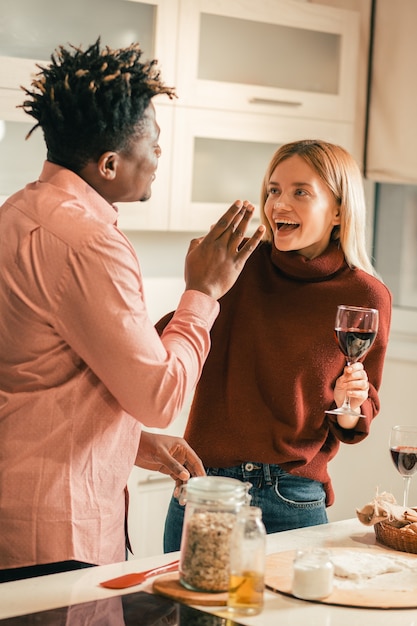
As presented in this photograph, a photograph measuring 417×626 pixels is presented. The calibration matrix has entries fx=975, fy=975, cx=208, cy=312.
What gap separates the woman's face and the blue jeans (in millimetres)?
498

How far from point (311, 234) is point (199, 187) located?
1213mm

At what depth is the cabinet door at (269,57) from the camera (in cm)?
324

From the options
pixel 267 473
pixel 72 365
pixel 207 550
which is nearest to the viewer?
pixel 207 550

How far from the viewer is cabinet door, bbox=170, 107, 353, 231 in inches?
128

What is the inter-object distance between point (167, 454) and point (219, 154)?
5.96ft

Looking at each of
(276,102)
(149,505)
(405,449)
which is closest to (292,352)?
(405,449)

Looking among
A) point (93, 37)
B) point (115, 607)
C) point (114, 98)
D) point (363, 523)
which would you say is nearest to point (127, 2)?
point (93, 37)

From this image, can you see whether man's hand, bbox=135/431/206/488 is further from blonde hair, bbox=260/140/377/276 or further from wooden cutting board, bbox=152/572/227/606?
blonde hair, bbox=260/140/377/276

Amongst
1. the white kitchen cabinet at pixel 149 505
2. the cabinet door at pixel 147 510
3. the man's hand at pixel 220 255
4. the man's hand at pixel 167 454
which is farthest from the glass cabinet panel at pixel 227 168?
the man's hand at pixel 220 255

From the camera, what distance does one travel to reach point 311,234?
7.20 feet

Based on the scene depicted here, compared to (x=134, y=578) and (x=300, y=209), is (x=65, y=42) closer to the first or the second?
(x=300, y=209)

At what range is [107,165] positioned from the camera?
151 cm

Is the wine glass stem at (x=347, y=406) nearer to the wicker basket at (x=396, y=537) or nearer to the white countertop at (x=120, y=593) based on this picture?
the wicker basket at (x=396, y=537)

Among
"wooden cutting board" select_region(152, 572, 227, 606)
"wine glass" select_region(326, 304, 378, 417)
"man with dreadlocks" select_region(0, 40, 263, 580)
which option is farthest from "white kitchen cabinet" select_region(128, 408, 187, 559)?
"wooden cutting board" select_region(152, 572, 227, 606)
